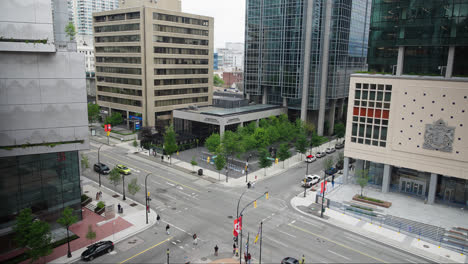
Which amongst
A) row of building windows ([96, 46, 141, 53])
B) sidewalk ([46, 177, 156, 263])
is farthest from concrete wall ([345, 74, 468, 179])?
row of building windows ([96, 46, 141, 53])

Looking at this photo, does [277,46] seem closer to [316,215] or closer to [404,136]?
[404,136]

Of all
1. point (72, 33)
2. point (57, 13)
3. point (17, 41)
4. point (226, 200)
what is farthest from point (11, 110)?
point (226, 200)

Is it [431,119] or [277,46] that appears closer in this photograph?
[431,119]

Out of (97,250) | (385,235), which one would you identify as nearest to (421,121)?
(385,235)

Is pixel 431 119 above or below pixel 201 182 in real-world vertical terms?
above

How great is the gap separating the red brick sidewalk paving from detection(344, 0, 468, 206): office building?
36662 mm

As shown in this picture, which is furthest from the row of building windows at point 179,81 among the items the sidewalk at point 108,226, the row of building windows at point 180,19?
the sidewalk at point 108,226

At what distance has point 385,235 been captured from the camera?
3953 cm

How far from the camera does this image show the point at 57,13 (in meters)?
40.0

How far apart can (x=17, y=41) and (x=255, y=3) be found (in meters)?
66.3

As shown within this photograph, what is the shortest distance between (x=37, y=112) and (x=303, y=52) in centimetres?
6382

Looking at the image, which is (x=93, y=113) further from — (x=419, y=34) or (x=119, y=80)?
(x=419, y=34)

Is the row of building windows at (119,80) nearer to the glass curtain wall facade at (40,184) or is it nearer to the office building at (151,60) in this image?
the office building at (151,60)

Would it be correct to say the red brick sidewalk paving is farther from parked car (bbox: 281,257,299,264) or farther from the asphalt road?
parked car (bbox: 281,257,299,264)
